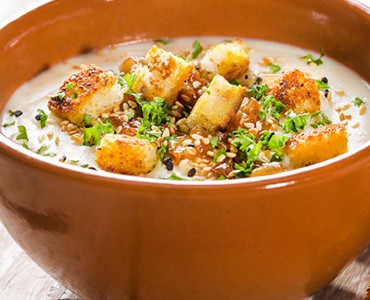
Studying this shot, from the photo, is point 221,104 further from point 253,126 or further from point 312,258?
point 312,258

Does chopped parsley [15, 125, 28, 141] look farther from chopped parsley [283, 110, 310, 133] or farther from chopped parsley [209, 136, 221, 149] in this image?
chopped parsley [283, 110, 310, 133]

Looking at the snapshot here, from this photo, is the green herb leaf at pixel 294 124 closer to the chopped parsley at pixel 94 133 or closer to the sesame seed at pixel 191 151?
the sesame seed at pixel 191 151

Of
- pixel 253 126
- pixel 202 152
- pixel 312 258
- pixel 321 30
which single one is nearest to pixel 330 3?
pixel 321 30

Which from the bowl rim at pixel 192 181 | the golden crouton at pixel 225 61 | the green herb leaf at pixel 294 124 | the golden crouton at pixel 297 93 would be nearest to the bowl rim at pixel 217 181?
the bowl rim at pixel 192 181

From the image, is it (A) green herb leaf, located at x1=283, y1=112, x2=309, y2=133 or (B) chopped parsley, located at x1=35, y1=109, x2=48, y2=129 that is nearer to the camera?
(A) green herb leaf, located at x1=283, y1=112, x2=309, y2=133

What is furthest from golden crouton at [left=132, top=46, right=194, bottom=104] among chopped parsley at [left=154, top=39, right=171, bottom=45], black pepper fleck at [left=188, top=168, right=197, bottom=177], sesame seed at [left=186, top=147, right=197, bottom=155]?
chopped parsley at [left=154, top=39, right=171, bottom=45]

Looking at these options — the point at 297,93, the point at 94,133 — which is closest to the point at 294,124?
the point at 297,93
